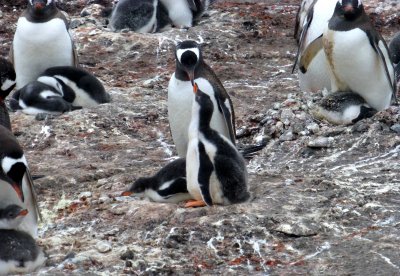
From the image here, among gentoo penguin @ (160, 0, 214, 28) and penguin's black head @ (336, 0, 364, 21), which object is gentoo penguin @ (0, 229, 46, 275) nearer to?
penguin's black head @ (336, 0, 364, 21)

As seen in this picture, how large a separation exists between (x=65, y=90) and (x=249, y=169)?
252cm

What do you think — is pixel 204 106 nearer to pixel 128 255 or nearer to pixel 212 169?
pixel 212 169

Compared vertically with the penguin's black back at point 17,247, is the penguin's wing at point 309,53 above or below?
below

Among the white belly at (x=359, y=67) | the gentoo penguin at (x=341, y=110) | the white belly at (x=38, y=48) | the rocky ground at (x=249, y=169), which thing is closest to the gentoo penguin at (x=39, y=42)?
the white belly at (x=38, y=48)

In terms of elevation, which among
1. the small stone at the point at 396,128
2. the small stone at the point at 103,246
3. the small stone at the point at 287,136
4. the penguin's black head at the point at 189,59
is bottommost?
the small stone at the point at 287,136

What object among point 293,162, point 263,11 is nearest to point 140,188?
point 293,162

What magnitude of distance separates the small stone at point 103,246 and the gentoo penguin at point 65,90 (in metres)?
3.41

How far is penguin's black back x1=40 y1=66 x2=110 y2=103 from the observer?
9008 mm

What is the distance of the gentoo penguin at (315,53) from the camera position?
8930 mm

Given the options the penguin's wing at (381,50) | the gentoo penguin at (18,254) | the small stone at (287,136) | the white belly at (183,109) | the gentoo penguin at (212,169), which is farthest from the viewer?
the penguin's wing at (381,50)

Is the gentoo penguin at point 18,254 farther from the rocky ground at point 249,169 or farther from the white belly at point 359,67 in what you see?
the white belly at point 359,67

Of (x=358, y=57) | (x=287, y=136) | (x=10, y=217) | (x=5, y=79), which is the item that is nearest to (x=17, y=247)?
(x=10, y=217)

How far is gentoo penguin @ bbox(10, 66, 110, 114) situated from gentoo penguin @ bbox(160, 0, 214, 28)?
3115 mm

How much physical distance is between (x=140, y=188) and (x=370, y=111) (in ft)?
8.21
